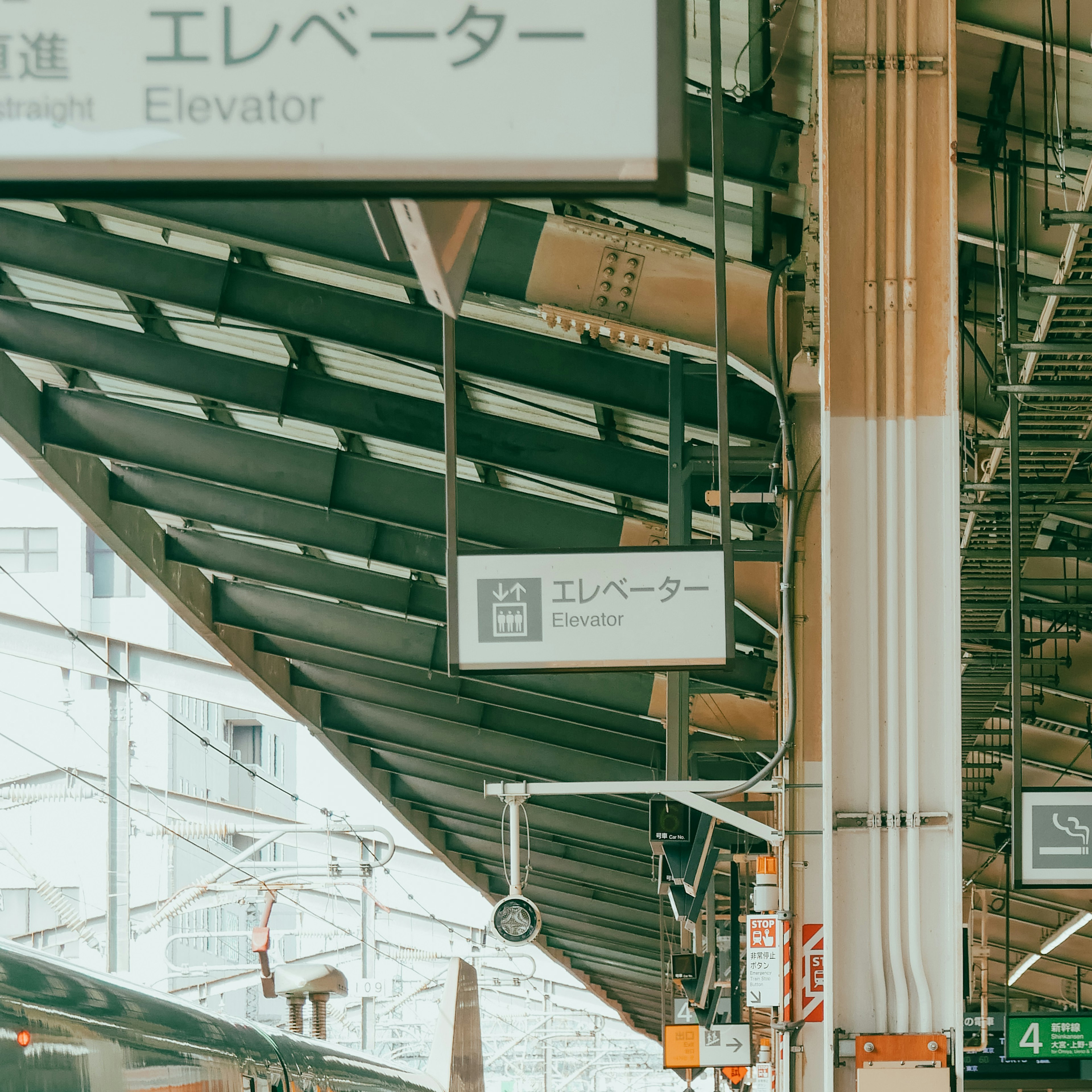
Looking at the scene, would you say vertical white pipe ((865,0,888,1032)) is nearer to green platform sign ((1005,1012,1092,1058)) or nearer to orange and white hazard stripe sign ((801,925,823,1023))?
orange and white hazard stripe sign ((801,925,823,1023))

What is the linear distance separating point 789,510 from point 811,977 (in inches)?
190

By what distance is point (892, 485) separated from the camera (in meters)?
6.10

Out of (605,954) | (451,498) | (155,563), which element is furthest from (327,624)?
(605,954)

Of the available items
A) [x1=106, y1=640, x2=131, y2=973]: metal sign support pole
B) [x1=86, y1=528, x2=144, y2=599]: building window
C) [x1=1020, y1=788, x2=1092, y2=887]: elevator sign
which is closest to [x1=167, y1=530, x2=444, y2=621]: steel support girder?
[x1=106, y1=640, x2=131, y2=973]: metal sign support pole

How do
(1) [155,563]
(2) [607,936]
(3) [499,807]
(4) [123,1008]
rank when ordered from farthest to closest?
(2) [607,936] < (3) [499,807] < (1) [155,563] < (4) [123,1008]

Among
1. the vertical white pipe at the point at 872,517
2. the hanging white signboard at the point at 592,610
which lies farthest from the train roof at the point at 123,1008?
the vertical white pipe at the point at 872,517

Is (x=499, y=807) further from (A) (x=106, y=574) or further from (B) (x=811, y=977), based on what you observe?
(A) (x=106, y=574)

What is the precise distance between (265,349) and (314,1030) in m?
→ 4.90

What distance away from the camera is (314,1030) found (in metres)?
11.4

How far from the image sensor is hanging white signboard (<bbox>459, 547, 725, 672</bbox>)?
6105mm

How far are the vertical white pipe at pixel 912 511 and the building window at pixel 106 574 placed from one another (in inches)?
1059

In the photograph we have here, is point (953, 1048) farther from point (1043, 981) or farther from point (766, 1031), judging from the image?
point (1043, 981)

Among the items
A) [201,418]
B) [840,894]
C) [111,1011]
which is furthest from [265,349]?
[111,1011]

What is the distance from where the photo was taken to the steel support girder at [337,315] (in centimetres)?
955
